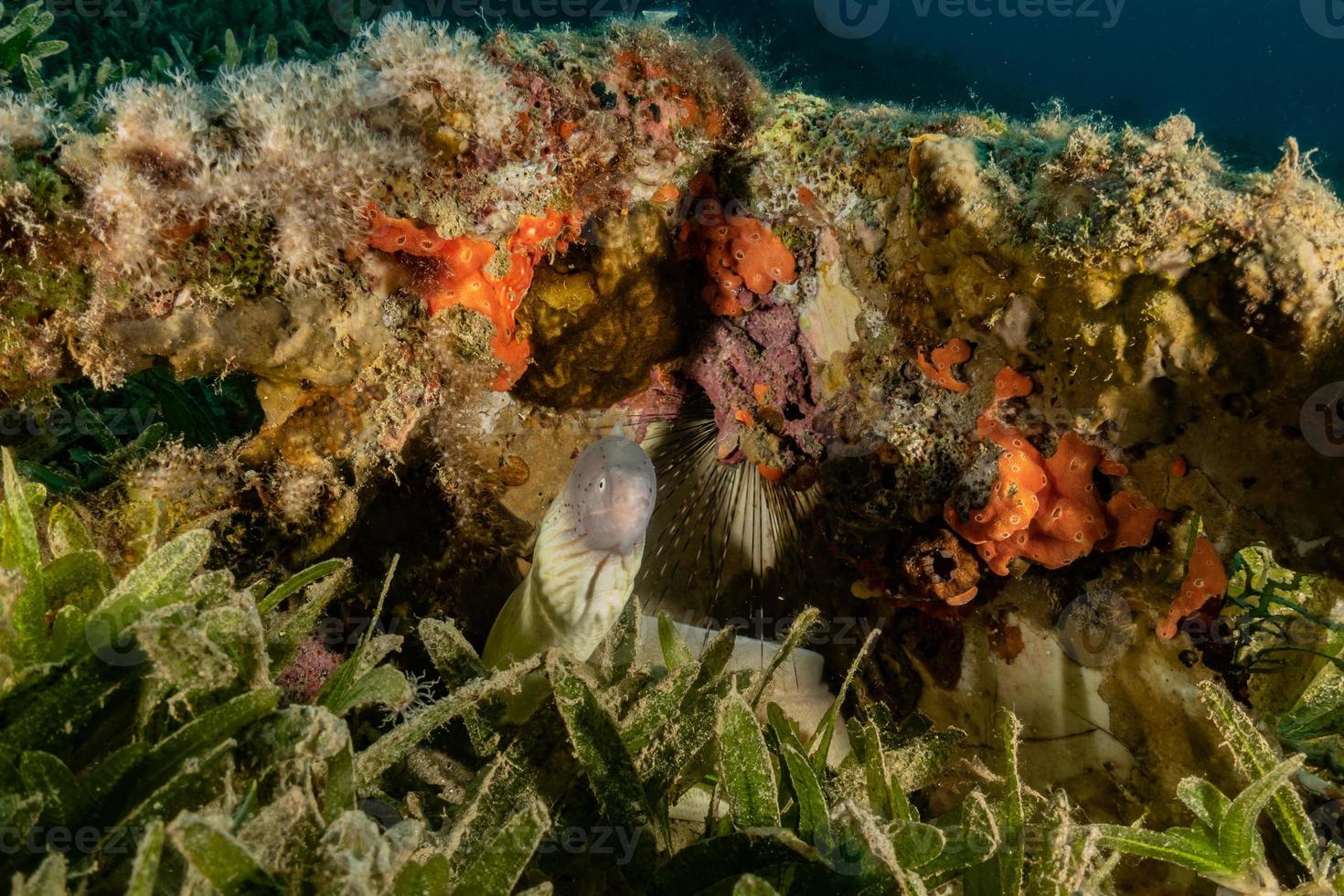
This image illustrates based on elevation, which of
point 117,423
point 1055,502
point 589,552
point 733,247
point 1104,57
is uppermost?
point 1104,57

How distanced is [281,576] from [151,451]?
2.40ft

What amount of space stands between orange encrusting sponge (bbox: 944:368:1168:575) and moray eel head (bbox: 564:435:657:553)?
1.57 metres

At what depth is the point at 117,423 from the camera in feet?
11.2

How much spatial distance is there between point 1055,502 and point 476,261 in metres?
2.67

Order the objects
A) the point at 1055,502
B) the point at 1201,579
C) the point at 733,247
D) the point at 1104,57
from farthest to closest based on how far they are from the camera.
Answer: the point at 1104,57 → the point at 733,247 → the point at 1055,502 → the point at 1201,579

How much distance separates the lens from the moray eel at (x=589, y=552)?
249 centimetres

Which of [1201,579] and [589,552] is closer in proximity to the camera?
[589,552]

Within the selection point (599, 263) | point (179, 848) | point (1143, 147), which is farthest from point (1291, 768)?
point (599, 263)

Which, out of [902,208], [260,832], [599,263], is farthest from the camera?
[599,263]

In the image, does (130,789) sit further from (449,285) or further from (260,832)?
(449,285)

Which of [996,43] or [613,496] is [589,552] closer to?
[613,496]

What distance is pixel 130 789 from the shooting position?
4.12ft

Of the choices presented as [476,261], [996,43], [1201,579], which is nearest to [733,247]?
[476,261]

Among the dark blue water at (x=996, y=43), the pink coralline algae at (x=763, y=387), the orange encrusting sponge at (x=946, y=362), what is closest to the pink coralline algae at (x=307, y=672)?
the pink coralline algae at (x=763, y=387)
